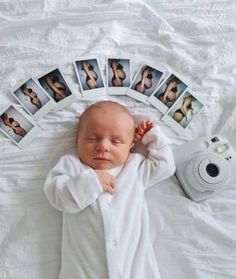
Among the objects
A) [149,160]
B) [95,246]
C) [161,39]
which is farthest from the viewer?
[161,39]

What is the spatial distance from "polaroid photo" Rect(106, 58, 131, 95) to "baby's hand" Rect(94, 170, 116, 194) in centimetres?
26

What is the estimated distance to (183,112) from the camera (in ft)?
4.25

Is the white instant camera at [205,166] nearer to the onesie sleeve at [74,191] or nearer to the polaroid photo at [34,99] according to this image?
the onesie sleeve at [74,191]

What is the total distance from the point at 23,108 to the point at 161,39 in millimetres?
461

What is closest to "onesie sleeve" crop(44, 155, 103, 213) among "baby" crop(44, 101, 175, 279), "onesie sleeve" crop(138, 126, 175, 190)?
"baby" crop(44, 101, 175, 279)

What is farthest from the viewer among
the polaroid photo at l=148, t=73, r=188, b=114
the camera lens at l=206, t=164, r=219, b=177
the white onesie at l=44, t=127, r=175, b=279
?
the polaroid photo at l=148, t=73, r=188, b=114

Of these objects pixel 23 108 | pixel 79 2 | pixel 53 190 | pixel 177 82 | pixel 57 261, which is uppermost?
pixel 79 2

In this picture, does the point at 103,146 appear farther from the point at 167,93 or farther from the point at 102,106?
the point at 167,93

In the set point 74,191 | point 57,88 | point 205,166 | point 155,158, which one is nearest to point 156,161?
point 155,158

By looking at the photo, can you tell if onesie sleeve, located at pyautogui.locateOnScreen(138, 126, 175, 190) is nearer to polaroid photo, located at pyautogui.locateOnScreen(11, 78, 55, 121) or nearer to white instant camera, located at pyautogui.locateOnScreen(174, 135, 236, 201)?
white instant camera, located at pyautogui.locateOnScreen(174, 135, 236, 201)

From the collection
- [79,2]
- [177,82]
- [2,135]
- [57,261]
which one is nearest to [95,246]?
[57,261]

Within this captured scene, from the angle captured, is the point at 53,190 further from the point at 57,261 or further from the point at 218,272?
the point at 218,272

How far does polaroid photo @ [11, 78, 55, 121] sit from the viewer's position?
1.28 metres

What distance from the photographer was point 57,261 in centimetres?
115
